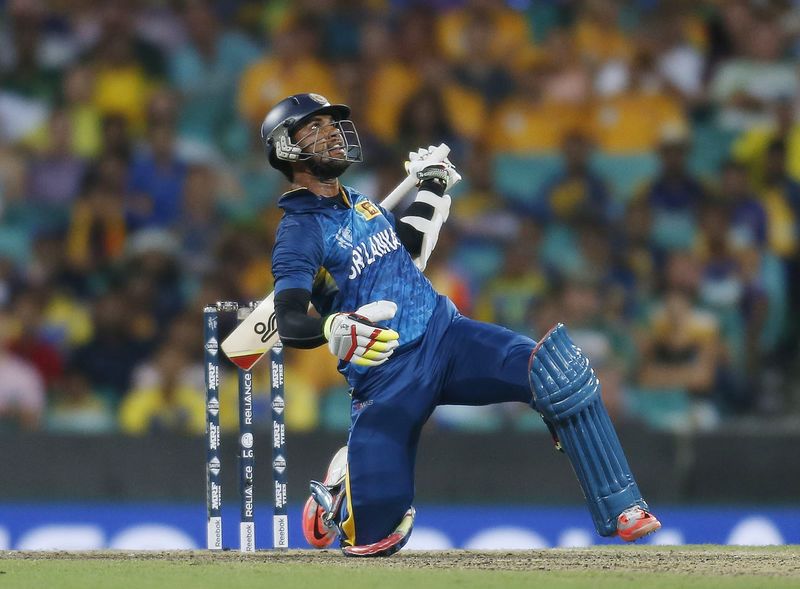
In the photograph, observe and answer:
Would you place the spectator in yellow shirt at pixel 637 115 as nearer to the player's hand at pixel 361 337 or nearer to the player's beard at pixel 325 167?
the player's beard at pixel 325 167

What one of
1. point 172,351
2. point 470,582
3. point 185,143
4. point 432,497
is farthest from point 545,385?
point 185,143

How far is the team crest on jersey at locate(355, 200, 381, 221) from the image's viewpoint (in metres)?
5.55

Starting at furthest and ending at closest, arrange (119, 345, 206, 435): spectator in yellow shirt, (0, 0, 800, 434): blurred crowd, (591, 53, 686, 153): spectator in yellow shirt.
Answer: (591, 53, 686, 153): spectator in yellow shirt < (0, 0, 800, 434): blurred crowd < (119, 345, 206, 435): spectator in yellow shirt

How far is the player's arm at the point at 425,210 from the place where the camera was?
227 inches

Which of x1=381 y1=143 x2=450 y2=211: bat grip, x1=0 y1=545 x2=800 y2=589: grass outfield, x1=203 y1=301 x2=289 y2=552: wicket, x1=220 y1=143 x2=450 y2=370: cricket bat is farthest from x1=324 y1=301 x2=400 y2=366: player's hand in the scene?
x1=381 y1=143 x2=450 y2=211: bat grip

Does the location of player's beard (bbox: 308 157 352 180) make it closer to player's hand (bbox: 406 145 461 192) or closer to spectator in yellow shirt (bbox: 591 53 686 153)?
player's hand (bbox: 406 145 461 192)

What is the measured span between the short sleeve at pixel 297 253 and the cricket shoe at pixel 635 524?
1367mm

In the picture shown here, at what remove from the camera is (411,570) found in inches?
193

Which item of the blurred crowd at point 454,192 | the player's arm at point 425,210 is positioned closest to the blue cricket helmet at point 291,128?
the player's arm at point 425,210

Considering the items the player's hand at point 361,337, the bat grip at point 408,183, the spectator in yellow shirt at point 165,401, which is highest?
the spectator in yellow shirt at point 165,401

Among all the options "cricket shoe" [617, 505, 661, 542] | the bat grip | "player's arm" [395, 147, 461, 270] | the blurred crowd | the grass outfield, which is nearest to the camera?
the grass outfield

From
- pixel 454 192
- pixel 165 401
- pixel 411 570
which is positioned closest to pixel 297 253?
pixel 411 570

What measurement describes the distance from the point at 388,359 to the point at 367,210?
23.0 inches

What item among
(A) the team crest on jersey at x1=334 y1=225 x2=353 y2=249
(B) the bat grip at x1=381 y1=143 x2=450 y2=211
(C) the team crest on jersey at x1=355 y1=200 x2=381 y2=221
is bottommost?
(A) the team crest on jersey at x1=334 y1=225 x2=353 y2=249
